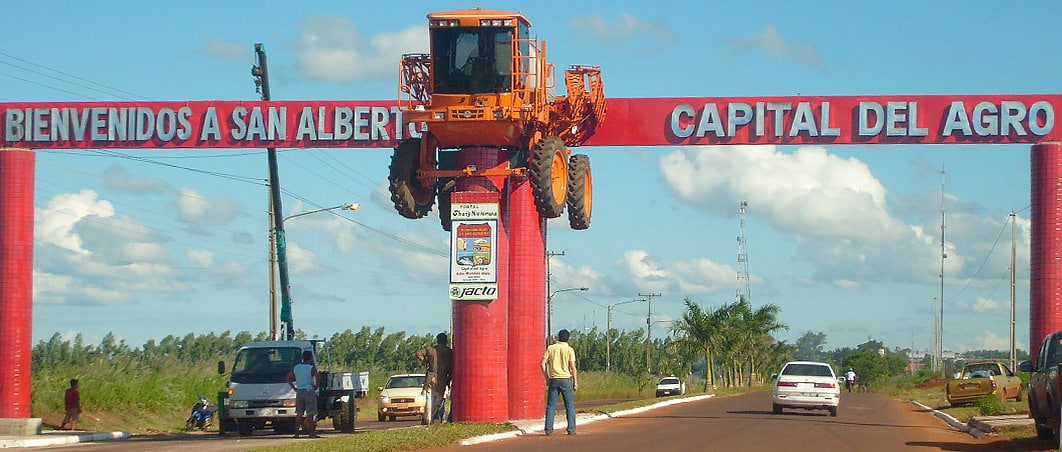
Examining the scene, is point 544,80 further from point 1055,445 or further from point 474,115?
point 1055,445

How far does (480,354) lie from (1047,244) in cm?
1359

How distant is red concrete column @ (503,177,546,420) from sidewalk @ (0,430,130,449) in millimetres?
10111

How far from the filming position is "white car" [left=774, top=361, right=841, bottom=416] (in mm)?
36594

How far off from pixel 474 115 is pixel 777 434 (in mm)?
9229

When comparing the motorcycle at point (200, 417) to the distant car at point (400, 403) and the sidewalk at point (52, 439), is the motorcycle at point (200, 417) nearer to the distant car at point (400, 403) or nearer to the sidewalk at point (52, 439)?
the sidewalk at point (52, 439)

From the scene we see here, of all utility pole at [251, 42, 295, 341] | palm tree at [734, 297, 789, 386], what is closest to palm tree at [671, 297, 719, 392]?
palm tree at [734, 297, 789, 386]

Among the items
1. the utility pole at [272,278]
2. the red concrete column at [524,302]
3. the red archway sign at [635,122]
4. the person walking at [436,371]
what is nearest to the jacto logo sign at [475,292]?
the person walking at [436,371]

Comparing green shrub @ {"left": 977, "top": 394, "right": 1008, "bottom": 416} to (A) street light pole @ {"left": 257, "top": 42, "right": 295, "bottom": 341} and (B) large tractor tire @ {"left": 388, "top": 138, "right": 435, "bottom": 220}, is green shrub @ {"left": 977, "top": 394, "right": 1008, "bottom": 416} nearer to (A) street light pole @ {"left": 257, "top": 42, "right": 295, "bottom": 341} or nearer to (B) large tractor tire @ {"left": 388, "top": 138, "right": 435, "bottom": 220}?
(B) large tractor tire @ {"left": 388, "top": 138, "right": 435, "bottom": 220}

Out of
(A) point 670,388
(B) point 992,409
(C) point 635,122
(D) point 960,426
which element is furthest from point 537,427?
(A) point 670,388

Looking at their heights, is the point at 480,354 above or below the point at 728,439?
above

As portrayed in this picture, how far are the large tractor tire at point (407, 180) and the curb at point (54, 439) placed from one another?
9097 millimetres

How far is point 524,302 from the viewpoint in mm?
30469

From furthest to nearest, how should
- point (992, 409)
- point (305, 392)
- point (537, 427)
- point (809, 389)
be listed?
point (809, 389) < point (992, 409) < point (305, 392) < point (537, 427)

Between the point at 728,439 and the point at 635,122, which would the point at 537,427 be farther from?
the point at 635,122
